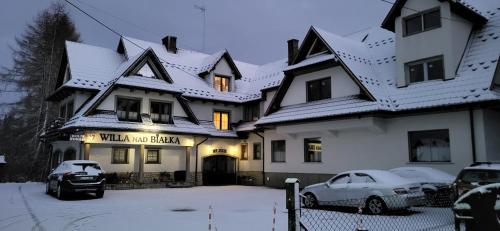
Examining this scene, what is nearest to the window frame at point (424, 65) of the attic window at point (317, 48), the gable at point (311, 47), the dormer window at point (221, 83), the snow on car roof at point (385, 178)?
the gable at point (311, 47)

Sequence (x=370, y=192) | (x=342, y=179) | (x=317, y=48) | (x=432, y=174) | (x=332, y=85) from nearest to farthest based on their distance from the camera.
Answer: (x=370, y=192) < (x=342, y=179) < (x=432, y=174) < (x=332, y=85) < (x=317, y=48)

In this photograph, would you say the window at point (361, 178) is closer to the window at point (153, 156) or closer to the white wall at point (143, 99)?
the white wall at point (143, 99)

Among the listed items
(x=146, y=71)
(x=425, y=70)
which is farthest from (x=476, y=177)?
(x=146, y=71)

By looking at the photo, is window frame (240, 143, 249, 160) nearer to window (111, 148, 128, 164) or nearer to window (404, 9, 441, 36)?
window (111, 148, 128, 164)

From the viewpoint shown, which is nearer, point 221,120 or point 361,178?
point 361,178

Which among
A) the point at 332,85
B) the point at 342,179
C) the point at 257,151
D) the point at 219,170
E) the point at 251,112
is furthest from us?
the point at 251,112

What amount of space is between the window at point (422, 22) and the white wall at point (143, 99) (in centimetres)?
1591

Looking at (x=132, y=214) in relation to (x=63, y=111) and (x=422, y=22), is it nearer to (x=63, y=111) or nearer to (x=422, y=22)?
(x=422, y=22)

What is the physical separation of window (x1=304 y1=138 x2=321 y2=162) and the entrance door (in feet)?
28.8

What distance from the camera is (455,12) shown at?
19.0 metres

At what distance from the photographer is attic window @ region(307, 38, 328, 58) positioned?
23.3 metres

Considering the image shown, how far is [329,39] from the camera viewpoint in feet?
74.2

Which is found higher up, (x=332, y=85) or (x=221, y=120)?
(x=332, y=85)

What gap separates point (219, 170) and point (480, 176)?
22.0 metres
